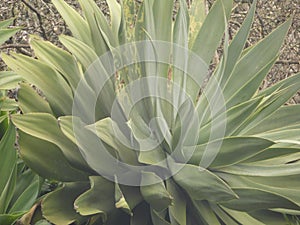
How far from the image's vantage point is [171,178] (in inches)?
49.3

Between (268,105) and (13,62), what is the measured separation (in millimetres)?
566

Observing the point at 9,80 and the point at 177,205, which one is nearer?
the point at 177,205

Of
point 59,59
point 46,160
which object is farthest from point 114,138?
point 59,59

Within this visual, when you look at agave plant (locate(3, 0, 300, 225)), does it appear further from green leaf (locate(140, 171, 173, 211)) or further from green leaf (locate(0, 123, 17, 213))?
green leaf (locate(0, 123, 17, 213))

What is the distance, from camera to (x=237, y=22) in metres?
3.80

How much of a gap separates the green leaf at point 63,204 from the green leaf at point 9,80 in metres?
0.54

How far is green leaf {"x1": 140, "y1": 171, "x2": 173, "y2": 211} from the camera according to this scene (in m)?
1.14

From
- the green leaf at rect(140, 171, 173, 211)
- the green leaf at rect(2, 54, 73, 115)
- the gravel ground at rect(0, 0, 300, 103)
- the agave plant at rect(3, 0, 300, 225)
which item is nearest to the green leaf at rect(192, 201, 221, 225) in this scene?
the agave plant at rect(3, 0, 300, 225)

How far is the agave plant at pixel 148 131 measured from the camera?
1.18 meters

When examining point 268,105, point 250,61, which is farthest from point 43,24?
point 268,105

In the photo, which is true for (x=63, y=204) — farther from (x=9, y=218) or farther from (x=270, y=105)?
(x=270, y=105)

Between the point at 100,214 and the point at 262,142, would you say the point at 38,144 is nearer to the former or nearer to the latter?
the point at 100,214

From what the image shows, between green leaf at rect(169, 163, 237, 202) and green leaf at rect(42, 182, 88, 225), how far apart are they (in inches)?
8.0

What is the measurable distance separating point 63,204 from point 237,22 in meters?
2.81
